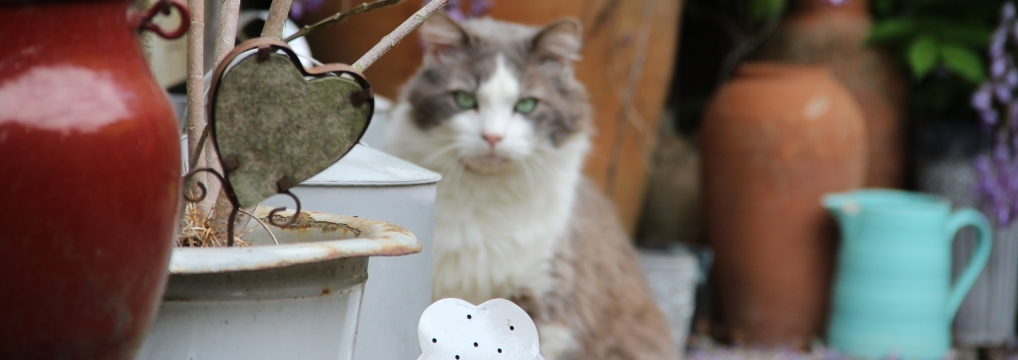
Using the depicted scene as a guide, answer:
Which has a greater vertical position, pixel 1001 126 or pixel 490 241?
pixel 1001 126

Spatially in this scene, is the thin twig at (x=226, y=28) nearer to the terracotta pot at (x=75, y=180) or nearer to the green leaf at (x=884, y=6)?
the terracotta pot at (x=75, y=180)

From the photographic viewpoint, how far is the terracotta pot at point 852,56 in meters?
2.72

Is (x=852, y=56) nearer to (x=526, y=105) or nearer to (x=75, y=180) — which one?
(x=526, y=105)

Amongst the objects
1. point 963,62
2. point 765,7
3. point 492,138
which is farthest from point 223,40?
point 963,62

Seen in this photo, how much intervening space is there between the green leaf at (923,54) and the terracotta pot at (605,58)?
73 cm

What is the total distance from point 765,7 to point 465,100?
1.53 m

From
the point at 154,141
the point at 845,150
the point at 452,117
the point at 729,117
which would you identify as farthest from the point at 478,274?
the point at 845,150

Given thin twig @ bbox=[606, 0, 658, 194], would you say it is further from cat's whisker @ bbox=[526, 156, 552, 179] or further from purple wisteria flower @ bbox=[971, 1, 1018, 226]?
purple wisteria flower @ bbox=[971, 1, 1018, 226]

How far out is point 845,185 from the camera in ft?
8.45

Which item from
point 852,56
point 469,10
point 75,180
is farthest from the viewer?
point 852,56

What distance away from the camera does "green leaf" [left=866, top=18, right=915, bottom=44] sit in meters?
2.57

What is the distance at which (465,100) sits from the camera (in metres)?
1.46

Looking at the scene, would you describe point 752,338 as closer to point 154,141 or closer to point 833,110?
point 833,110

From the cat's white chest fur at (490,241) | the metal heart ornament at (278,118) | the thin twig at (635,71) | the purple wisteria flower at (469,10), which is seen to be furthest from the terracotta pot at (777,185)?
the metal heart ornament at (278,118)
